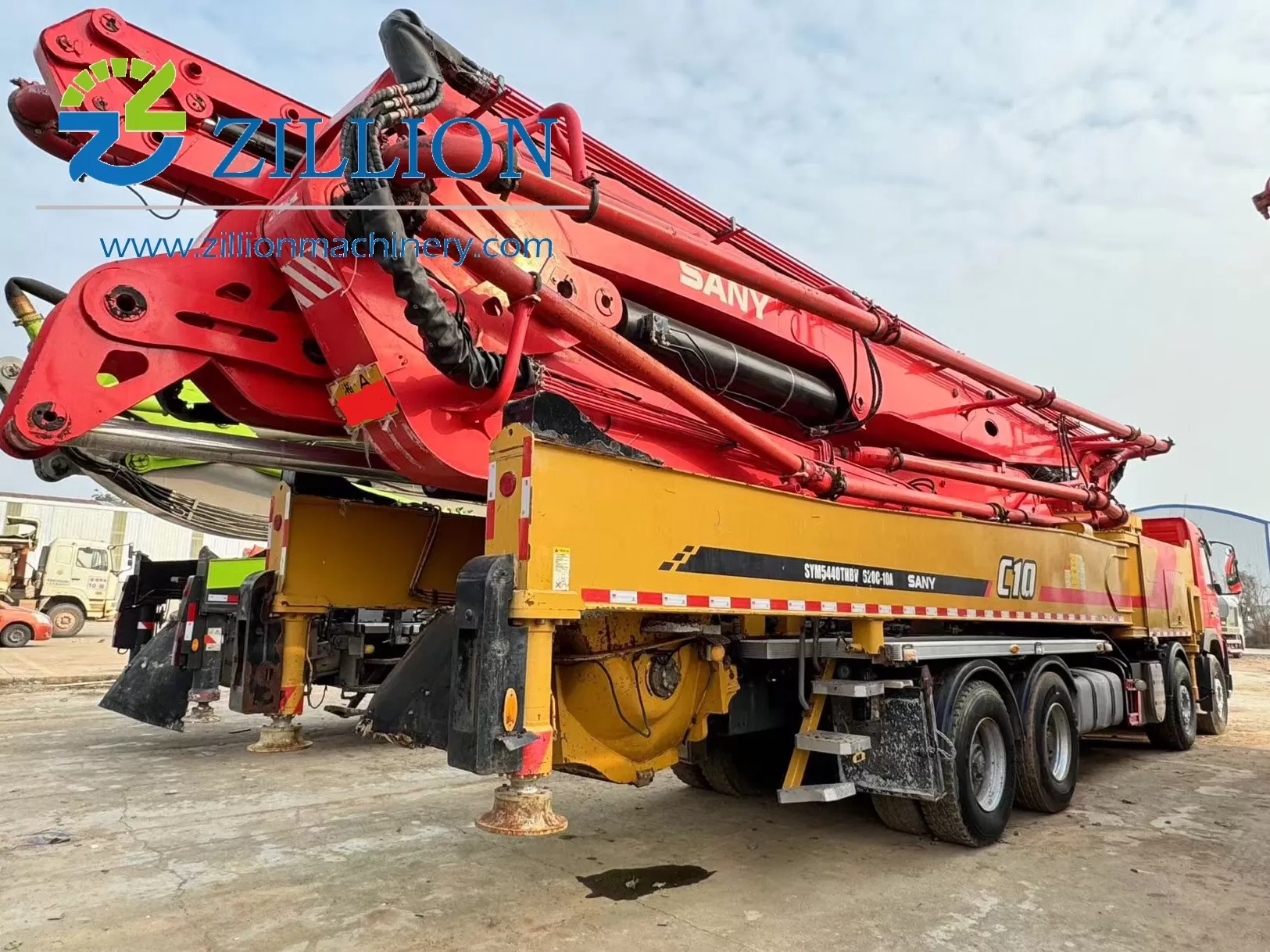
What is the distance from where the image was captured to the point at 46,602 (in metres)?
21.5

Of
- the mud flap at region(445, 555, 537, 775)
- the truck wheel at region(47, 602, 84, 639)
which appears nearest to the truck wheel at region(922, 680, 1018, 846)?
the mud flap at region(445, 555, 537, 775)

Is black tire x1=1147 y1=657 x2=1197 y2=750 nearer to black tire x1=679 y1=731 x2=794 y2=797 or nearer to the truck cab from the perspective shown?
black tire x1=679 y1=731 x2=794 y2=797

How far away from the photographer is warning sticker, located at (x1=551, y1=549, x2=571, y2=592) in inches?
121

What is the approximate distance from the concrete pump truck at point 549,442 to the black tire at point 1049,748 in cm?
3

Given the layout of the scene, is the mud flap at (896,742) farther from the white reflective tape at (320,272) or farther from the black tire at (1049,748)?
the white reflective tape at (320,272)

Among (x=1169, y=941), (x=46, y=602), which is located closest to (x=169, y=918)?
(x=1169, y=941)

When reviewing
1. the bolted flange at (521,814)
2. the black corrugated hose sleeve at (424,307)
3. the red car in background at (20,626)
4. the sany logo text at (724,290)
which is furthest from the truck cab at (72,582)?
the bolted flange at (521,814)

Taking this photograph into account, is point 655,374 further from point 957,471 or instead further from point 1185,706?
point 1185,706

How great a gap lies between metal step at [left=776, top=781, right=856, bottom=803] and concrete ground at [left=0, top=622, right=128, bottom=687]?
42.0ft

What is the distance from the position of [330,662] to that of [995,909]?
496 centimetres

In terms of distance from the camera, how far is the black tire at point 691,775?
5.92 meters

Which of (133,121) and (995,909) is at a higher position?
(133,121)

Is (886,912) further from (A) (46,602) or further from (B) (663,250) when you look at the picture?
(A) (46,602)

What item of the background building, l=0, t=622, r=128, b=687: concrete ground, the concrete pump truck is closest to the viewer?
the concrete pump truck
